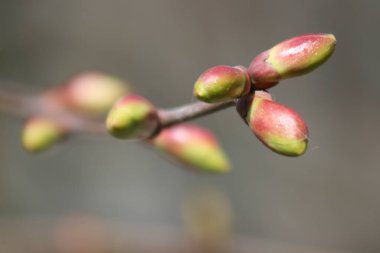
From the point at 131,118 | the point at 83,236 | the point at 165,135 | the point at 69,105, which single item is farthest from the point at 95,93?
the point at 83,236

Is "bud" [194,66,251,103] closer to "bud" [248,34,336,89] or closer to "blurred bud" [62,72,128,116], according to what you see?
"bud" [248,34,336,89]

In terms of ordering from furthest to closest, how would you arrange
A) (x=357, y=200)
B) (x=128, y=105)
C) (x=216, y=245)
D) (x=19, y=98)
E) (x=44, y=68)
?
1. (x=44, y=68)
2. (x=357, y=200)
3. (x=216, y=245)
4. (x=19, y=98)
5. (x=128, y=105)

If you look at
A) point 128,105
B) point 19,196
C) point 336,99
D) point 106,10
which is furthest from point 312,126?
point 128,105

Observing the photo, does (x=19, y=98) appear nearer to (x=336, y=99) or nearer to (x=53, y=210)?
(x=53, y=210)

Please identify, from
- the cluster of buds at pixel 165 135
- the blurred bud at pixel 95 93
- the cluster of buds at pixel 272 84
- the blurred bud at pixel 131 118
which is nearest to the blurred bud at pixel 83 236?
the blurred bud at pixel 95 93

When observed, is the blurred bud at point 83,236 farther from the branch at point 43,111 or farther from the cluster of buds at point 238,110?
the cluster of buds at point 238,110

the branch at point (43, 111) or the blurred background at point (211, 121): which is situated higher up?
the blurred background at point (211, 121)

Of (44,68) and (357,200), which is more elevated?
(44,68)

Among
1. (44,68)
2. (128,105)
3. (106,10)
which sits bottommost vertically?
(128,105)
